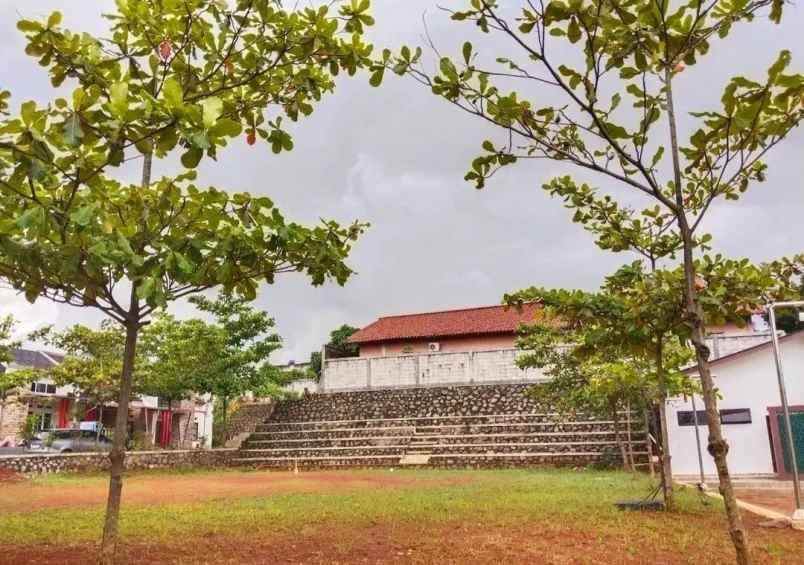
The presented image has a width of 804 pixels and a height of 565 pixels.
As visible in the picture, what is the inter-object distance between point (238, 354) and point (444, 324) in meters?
12.4

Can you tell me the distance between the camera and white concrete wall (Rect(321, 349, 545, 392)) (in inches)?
920

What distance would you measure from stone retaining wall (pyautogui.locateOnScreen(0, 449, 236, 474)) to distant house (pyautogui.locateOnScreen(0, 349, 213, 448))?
14.3ft

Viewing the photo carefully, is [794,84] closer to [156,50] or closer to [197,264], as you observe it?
[197,264]

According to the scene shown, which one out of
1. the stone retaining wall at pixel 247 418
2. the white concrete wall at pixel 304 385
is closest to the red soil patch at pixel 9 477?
the stone retaining wall at pixel 247 418

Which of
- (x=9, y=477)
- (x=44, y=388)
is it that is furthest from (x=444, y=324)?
(x=44, y=388)

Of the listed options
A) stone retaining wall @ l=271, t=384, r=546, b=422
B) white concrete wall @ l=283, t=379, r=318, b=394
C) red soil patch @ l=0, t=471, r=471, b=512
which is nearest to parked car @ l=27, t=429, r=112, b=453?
stone retaining wall @ l=271, t=384, r=546, b=422

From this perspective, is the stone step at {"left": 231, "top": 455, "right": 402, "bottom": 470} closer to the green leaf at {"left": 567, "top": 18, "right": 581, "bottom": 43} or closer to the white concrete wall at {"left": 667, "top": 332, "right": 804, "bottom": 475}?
the white concrete wall at {"left": 667, "top": 332, "right": 804, "bottom": 475}

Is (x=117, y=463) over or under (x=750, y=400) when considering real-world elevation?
under

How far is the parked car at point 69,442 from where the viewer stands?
926 inches

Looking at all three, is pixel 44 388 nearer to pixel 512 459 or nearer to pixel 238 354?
pixel 238 354

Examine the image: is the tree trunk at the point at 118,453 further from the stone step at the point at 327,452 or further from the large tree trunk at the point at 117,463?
the stone step at the point at 327,452

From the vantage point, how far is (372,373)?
82.9ft

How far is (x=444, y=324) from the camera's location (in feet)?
102

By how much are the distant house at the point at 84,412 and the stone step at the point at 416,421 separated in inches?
220
